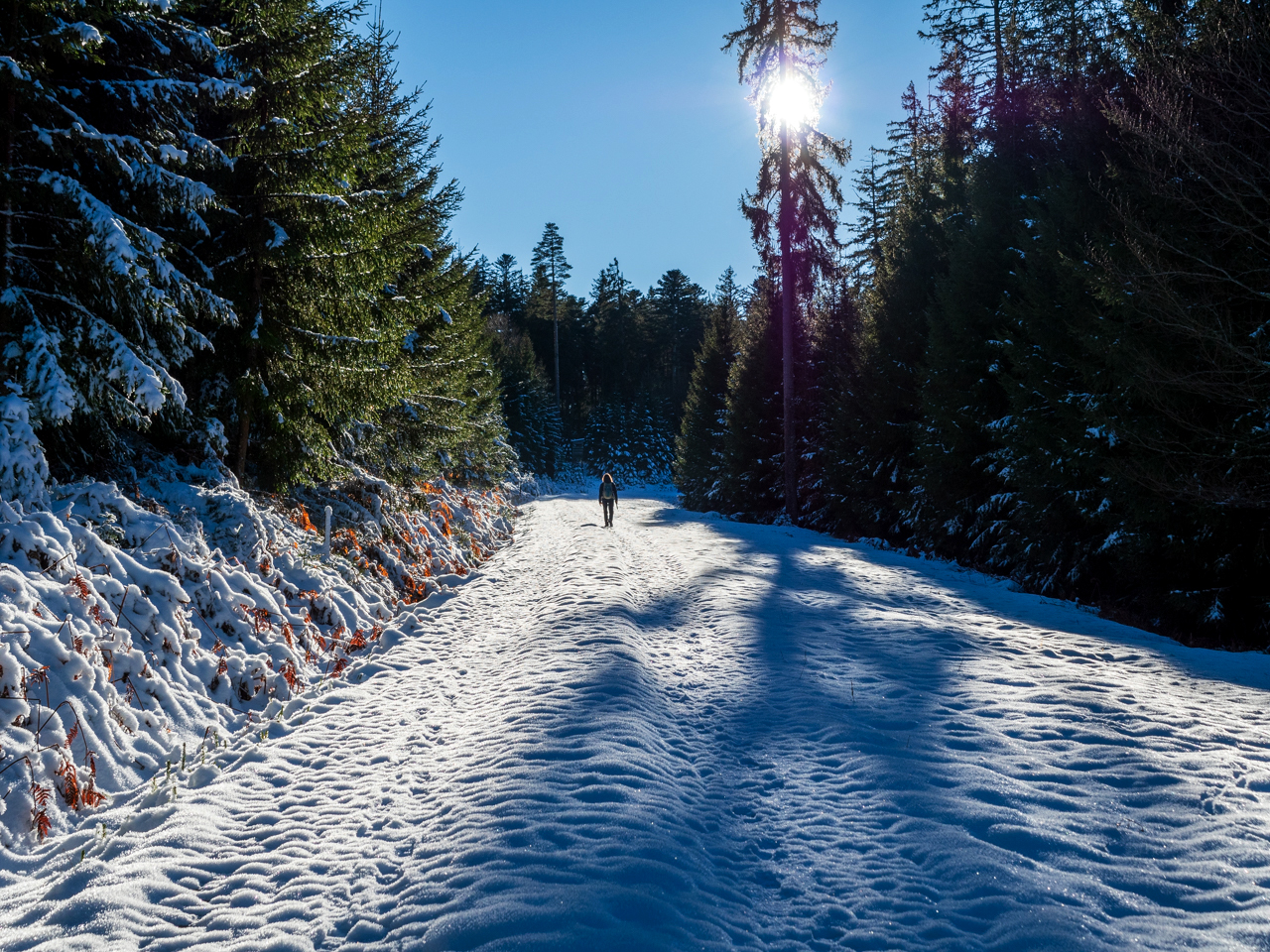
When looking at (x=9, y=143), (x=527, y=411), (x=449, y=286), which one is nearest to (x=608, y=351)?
(x=527, y=411)

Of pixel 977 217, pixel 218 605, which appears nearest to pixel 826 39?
pixel 977 217

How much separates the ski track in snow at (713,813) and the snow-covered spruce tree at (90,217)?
3.57 metres

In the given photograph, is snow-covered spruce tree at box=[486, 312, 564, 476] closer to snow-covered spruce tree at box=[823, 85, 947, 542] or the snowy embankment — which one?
snow-covered spruce tree at box=[823, 85, 947, 542]

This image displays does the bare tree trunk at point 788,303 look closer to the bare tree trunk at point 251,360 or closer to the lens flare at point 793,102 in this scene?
the lens flare at point 793,102

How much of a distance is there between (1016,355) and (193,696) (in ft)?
46.8

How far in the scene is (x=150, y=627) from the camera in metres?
5.42

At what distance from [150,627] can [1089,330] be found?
1339 centimetres

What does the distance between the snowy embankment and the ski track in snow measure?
39 centimetres

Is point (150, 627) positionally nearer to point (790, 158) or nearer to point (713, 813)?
point (713, 813)

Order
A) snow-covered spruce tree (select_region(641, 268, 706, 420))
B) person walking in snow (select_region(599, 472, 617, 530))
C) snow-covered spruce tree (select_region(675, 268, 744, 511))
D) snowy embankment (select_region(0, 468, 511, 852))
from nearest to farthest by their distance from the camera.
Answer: snowy embankment (select_region(0, 468, 511, 852)) → person walking in snow (select_region(599, 472, 617, 530)) → snow-covered spruce tree (select_region(675, 268, 744, 511)) → snow-covered spruce tree (select_region(641, 268, 706, 420))

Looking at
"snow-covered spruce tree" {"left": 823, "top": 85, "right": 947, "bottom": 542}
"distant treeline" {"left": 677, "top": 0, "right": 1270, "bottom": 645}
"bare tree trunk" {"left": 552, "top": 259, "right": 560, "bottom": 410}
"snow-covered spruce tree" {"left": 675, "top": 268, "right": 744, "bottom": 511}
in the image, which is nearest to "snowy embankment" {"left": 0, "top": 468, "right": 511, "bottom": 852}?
"distant treeline" {"left": 677, "top": 0, "right": 1270, "bottom": 645}

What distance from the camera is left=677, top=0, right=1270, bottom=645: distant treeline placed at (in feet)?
27.9

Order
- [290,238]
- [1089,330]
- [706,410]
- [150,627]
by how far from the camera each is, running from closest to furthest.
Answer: [150,627] → [290,238] → [1089,330] → [706,410]

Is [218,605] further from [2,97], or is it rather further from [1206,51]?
[1206,51]
